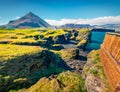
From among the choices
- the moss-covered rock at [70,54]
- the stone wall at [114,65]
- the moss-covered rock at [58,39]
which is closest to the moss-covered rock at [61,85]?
the stone wall at [114,65]

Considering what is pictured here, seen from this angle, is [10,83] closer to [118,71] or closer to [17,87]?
[17,87]

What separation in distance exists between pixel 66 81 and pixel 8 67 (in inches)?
572

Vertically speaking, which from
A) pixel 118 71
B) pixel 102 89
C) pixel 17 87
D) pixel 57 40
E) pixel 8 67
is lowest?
pixel 57 40

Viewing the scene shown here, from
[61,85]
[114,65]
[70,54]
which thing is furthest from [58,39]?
[114,65]

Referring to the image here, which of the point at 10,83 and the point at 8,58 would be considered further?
the point at 8,58

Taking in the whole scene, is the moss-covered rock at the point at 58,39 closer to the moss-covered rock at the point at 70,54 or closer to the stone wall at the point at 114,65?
the moss-covered rock at the point at 70,54

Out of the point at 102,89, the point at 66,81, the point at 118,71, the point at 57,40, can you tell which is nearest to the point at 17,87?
the point at 66,81

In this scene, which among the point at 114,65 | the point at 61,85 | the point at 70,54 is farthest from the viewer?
the point at 70,54

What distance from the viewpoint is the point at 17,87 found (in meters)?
44.5

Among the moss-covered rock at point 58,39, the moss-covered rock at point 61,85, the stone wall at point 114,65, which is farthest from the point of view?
the moss-covered rock at point 58,39

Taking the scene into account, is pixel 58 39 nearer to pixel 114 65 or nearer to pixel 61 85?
pixel 61 85

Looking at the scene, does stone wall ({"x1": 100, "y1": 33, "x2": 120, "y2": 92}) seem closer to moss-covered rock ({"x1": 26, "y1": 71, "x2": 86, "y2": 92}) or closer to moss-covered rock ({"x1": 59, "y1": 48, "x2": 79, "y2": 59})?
moss-covered rock ({"x1": 26, "y1": 71, "x2": 86, "y2": 92})

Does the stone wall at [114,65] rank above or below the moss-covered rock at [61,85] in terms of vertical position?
above

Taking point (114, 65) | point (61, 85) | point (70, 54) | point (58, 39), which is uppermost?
point (114, 65)
